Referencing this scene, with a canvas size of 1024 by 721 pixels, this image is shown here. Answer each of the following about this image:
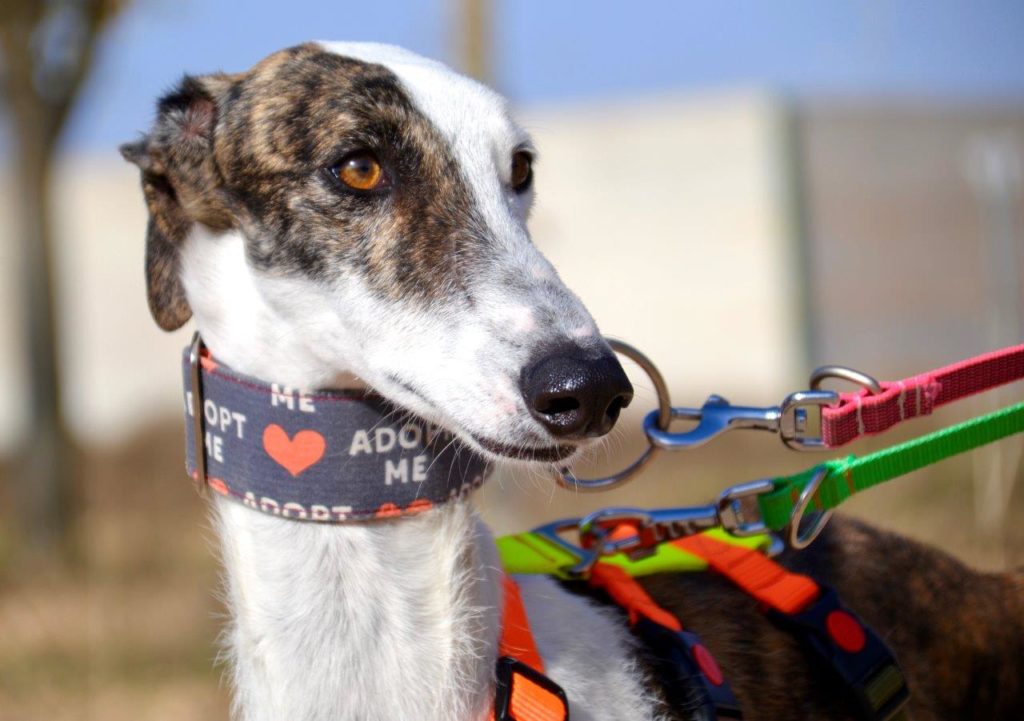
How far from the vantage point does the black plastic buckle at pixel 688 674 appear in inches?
90.6

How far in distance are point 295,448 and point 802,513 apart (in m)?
1.07

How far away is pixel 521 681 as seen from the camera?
213 centimetres

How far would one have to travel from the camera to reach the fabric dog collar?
7.23 ft

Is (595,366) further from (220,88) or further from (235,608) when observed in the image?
(220,88)

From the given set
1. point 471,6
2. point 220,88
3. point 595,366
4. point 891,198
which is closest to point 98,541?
point 471,6

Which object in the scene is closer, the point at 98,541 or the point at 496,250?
the point at 496,250

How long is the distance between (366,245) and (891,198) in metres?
14.9

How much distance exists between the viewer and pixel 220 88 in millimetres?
2633

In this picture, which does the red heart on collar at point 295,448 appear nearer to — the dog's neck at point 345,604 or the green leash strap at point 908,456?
the dog's neck at point 345,604

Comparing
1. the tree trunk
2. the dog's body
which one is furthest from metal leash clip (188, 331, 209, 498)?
the tree trunk

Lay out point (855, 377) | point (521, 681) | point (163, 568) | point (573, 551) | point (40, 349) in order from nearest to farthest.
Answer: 1. point (521, 681)
2. point (855, 377)
3. point (573, 551)
4. point (163, 568)
5. point (40, 349)

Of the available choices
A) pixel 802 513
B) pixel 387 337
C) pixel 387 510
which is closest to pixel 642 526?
pixel 802 513

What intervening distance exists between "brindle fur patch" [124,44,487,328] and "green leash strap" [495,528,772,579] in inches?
29.8

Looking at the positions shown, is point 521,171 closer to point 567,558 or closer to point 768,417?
point 768,417
